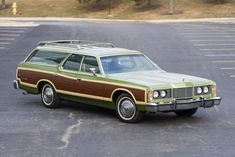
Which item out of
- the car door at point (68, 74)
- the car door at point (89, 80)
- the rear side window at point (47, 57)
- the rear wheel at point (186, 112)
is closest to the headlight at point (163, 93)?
the rear wheel at point (186, 112)

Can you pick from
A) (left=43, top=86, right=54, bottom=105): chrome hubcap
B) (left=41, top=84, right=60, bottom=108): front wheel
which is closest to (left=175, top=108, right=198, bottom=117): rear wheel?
(left=41, top=84, right=60, bottom=108): front wheel

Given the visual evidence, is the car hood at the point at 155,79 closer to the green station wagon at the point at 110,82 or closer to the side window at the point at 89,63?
the green station wagon at the point at 110,82

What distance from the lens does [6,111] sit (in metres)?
12.6

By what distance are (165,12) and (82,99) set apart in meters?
41.1

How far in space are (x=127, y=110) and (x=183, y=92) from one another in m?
1.11

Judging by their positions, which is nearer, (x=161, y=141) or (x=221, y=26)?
(x=161, y=141)

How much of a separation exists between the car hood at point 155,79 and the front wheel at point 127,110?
36 cm

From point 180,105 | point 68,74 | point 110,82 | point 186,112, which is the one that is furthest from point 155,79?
point 68,74

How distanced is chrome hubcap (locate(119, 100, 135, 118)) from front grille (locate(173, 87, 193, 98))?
829 mm

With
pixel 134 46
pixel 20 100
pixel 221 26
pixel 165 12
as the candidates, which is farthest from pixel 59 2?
pixel 20 100

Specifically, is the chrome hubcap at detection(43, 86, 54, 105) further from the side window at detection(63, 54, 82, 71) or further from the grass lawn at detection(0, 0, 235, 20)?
the grass lawn at detection(0, 0, 235, 20)

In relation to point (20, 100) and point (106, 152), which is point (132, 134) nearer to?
point (106, 152)

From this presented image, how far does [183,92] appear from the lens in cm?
1112

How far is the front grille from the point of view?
11039 millimetres
